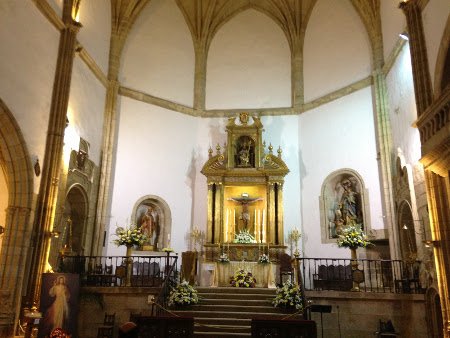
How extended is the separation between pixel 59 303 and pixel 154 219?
271 inches

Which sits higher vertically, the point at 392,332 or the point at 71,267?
the point at 71,267

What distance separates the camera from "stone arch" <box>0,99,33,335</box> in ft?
37.9

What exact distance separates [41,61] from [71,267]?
692 centimetres

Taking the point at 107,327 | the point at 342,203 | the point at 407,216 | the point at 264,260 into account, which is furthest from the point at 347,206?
the point at 107,327

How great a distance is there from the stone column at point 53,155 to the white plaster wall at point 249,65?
25.1 feet

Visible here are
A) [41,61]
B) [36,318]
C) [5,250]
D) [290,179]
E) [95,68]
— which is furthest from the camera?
[290,179]

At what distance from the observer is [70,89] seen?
15.1 metres

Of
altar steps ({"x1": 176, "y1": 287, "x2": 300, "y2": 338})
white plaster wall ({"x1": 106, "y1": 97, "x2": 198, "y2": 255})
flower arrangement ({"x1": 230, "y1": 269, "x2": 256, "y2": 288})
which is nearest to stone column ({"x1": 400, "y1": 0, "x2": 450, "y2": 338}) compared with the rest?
altar steps ({"x1": 176, "y1": 287, "x2": 300, "y2": 338})

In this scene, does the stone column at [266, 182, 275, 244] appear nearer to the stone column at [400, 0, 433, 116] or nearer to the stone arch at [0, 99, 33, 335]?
the stone column at [400, 0, 433, 116]

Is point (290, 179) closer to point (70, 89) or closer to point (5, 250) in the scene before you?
point (70, 89)

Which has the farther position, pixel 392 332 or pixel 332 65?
pixel 332 65

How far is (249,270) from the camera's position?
1600 centimetres

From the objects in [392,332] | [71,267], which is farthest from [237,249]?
[392,332]

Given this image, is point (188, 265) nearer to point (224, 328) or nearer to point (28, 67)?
point (224, 328)
